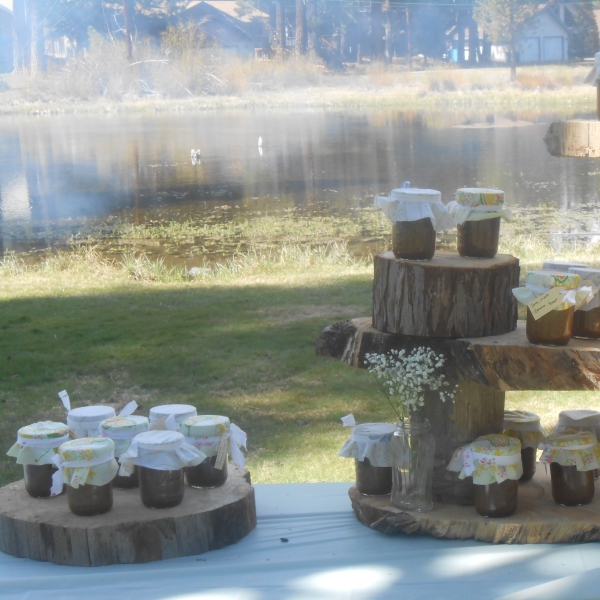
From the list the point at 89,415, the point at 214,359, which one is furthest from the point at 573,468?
the point at 214,359

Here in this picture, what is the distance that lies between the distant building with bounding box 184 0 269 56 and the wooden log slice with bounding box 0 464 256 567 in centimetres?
3049

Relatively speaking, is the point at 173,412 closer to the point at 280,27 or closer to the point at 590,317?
the point at 590,317

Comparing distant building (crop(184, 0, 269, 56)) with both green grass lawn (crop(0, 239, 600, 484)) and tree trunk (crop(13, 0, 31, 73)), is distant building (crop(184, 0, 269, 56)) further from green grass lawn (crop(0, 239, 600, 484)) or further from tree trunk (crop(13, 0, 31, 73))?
green grass lawn (crop(0, 239, 600, 484))

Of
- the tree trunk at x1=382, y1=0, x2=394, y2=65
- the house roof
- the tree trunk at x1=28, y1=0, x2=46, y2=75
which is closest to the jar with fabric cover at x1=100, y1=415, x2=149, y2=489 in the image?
the tree trunk at x1=28, y1=0, x2=46, y2=75

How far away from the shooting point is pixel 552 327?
1875 mm

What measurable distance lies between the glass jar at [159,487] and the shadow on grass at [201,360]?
0.83m

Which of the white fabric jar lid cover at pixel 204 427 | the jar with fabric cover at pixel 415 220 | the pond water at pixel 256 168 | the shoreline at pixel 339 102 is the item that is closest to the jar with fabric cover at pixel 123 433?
the white fabric jar lid cover at pixel 204 427

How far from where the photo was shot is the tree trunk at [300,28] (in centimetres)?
2527

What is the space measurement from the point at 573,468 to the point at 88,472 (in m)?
1.13

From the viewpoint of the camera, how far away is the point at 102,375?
400cm

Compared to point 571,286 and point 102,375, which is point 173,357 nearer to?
point 102,375

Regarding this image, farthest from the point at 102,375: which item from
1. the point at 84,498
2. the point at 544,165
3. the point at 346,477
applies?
the point at 544,165

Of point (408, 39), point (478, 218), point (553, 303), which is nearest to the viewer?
point (553, 303)

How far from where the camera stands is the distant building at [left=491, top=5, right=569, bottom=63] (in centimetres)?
2879
